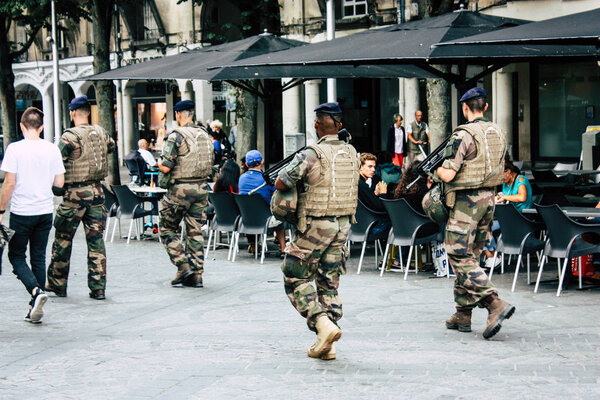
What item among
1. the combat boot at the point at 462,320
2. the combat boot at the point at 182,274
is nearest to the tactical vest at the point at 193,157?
the combat boot at the point at 182,274

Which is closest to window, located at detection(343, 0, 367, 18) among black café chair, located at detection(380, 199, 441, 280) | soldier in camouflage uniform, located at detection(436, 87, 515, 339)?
black café chair, located at detection(380, 199, 441, 280)

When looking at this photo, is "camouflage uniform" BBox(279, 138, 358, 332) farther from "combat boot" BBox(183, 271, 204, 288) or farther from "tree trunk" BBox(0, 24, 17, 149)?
"tree trunk" BBox(0, 24, 17, 149)

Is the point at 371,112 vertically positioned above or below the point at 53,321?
above

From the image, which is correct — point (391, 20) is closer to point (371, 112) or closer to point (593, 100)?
point (371, 112)

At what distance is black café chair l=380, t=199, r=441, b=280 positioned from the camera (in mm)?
10695

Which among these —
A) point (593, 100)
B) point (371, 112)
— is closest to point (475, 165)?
point (593, 100)

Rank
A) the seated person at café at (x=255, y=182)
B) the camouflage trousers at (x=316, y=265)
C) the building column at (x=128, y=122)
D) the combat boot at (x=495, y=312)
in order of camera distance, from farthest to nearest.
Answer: the building column at (x=128, y=122), the seated person at café at (x=255, y=182), the combat boot at (x=495, y=312), the camouflage trousers at (x=316, y=265)

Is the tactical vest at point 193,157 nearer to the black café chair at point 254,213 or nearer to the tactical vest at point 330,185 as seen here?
the black café chair at point 254,213

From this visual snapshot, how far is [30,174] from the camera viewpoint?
849cm

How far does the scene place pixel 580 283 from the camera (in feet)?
32.2

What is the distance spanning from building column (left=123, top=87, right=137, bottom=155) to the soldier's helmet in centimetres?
3215

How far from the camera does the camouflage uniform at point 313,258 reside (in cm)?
694

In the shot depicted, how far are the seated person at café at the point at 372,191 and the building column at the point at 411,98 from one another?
54.7 ft

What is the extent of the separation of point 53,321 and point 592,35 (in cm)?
544
